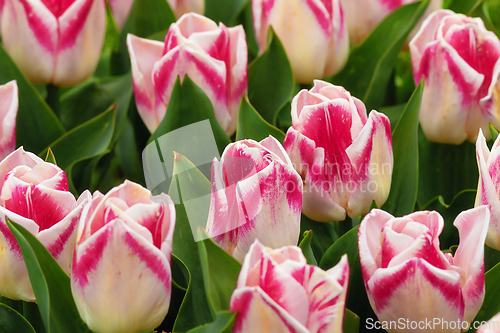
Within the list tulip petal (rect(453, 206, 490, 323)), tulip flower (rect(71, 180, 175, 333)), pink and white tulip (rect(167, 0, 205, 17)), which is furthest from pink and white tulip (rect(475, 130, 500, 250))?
pink and white tulip (rect(167, 0, 205, 17))

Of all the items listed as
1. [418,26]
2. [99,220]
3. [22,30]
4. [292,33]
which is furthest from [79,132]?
[418,26]

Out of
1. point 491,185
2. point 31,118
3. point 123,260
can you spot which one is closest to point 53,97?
point 31,118

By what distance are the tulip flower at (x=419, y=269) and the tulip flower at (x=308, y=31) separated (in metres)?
0.39

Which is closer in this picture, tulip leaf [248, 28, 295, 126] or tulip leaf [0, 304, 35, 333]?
tulip leaf [0, 304, 35, 333]

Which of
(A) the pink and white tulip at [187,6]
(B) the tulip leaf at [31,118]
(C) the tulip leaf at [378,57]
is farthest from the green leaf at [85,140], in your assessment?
(C) the tulip leaf at [378,57]

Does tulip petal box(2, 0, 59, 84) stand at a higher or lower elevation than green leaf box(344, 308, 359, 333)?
higher

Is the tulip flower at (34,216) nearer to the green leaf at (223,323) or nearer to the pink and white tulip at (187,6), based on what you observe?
the green leaf at (223,323)

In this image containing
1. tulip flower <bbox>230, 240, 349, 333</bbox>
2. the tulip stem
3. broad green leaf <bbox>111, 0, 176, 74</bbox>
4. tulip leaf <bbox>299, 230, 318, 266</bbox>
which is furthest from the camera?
broad green leaf <bbox>111, 0, 176, 74</bbox>

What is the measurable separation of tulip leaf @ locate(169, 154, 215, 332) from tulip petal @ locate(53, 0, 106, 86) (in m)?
0.34

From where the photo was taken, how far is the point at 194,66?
0.67m

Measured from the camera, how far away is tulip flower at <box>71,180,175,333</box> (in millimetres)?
396

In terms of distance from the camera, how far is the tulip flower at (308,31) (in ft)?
2.50

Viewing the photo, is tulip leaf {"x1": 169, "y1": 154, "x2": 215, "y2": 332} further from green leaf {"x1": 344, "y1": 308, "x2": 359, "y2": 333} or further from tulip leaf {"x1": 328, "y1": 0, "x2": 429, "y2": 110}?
tulip leaf {"x1": 328, "y1": 0, "x2": 429, "y2": 110}

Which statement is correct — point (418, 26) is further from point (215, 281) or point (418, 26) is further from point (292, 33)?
point (215, 281)
